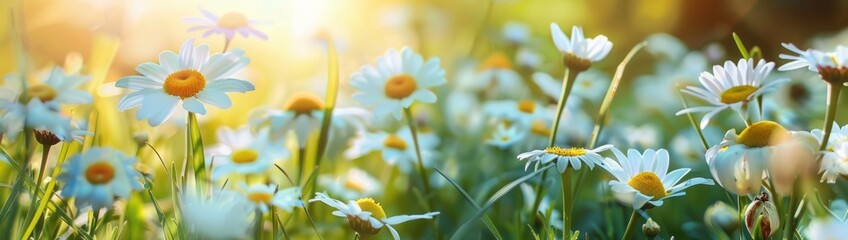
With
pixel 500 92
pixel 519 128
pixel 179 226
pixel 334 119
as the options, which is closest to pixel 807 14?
pixel 500 92

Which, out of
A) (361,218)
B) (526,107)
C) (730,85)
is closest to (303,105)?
(526,107)

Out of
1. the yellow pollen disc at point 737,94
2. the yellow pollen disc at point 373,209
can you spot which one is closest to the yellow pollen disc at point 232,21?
the yellow pollen disc at point 373,209

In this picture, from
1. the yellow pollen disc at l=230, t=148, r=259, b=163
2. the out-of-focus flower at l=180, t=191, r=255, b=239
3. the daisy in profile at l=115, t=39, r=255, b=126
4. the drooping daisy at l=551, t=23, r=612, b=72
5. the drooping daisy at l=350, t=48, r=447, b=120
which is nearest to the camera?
the out-of-focus flower at l=180, t=191, r=255, b=239

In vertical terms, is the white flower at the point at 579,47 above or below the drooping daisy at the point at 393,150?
above

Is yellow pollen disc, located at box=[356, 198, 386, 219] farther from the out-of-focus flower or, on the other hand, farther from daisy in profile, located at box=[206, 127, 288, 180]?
daisy in profile, located at box=[206, 127, 288, 180]

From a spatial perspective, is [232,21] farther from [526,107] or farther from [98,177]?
[526,107]

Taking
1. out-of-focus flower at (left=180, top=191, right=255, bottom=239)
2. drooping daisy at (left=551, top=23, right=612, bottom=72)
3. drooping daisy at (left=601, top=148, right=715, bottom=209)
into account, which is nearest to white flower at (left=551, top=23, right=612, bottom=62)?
drooping daisy at (left=551, top=23, right=612, bottom=72)

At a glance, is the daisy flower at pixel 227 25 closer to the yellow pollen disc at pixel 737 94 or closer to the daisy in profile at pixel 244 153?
the daisy in profile at pixel 244 153
